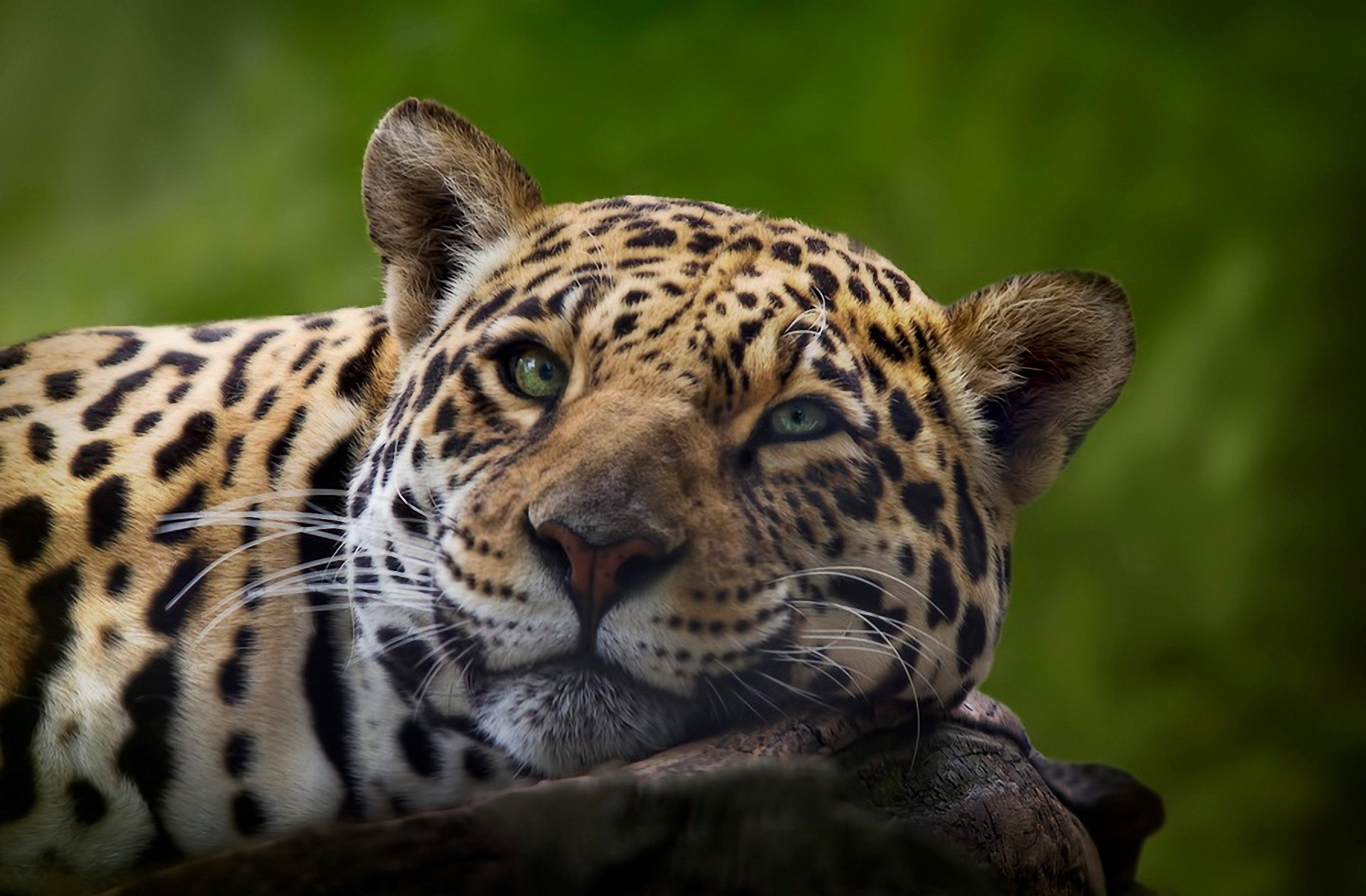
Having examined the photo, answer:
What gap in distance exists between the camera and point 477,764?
1838mm

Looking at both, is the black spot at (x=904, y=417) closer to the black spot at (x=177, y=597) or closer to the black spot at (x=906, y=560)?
the black spot at (x=906, y=560)

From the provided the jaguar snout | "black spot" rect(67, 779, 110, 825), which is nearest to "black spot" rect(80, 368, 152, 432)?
"black spot" rect(67, 779, 110, 825)

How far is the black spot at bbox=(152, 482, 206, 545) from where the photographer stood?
1950 millimetres

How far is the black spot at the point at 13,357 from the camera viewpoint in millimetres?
2289

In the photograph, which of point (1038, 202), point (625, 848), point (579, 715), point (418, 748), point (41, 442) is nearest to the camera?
point (625, 848)

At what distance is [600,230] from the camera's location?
2.06m

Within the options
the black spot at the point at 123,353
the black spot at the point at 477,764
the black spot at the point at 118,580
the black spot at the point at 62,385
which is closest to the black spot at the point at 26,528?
the black spot at the point at 118,580

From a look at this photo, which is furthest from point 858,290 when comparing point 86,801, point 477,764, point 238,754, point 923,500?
point 86,801

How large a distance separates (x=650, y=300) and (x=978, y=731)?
755 millimetres

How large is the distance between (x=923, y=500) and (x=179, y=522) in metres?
1.05

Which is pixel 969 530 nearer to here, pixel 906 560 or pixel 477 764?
pixel 906 560

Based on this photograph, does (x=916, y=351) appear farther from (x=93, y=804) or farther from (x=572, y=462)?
(x=93, y=804)

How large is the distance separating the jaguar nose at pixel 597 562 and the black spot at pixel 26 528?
0.88 m

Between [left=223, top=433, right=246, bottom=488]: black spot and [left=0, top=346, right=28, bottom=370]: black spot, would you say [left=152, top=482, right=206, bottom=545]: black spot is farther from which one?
[left=0, top=346, right=28, bottom=370]: black spot
